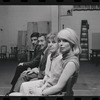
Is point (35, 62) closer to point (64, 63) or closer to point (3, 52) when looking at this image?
point (64, 63)

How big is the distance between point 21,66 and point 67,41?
195 centimetres

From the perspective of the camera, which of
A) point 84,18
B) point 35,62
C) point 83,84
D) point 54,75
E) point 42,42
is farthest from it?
point 84,18

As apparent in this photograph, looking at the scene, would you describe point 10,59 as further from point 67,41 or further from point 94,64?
point 67,41

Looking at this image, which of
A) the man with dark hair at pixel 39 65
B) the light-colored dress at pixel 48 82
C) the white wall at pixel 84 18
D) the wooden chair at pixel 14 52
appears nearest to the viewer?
the light-colored dress at pixel 48 82

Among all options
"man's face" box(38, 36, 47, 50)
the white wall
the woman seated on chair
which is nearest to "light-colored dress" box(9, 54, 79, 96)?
the woman seated on chair

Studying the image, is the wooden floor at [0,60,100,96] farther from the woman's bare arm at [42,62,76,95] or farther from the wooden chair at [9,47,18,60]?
the wooden chair at [9,47,18,60]

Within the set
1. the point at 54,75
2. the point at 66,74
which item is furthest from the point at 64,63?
the point at 54,75

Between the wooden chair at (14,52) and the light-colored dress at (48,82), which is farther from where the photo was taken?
the wooden chair at (14,52)

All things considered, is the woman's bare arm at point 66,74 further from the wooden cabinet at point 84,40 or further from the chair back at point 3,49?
the chair back at point 3,49

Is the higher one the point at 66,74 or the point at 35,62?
the point at 66,74

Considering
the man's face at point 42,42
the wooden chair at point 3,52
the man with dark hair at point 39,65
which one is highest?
the man's face at point 42,42

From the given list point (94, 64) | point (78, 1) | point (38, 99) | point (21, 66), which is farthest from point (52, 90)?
point (94, 64)

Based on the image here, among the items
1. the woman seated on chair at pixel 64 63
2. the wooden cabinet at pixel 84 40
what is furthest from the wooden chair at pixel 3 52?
the woman seated on chair at pixel 64 63

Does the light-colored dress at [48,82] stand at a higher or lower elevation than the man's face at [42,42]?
lower
